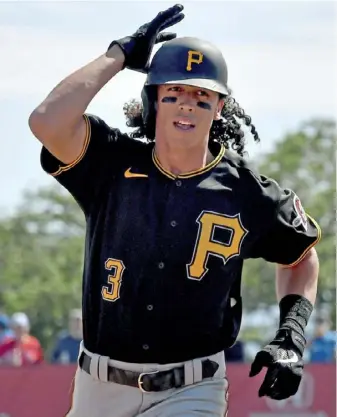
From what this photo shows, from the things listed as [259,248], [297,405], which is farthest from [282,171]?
[259,248]

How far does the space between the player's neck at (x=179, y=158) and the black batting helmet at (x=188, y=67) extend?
27 centimetres

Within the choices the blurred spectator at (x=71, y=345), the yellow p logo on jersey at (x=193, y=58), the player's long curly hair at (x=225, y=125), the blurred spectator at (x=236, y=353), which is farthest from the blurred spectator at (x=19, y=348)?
the yellow p logo on jersey at (x=193, y=58)

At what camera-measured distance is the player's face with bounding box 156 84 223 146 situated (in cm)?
602

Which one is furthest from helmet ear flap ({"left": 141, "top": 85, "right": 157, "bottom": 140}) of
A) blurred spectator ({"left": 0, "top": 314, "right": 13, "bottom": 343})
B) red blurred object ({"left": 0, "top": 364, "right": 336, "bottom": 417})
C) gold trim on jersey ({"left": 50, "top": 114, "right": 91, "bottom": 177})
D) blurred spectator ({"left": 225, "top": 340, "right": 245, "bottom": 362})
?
blurred spectator ({"left": 0, "top": 314, "right": 13, "bottom": 343})

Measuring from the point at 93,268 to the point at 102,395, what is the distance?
58 cm

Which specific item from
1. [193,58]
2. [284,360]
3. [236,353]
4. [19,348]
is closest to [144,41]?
[193,58]

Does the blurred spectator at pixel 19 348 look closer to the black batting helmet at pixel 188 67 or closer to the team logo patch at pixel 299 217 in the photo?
the team logo patch at pixel 299 217

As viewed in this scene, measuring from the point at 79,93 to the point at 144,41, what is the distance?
43 cm

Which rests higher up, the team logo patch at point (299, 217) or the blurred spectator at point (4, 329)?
the team logo patch at point (299, 217)

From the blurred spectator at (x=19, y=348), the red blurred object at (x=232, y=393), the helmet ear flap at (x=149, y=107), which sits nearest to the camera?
the helmet ear flap at (x=149, y=107)

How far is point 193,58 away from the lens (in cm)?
611

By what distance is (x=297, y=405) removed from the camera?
476 inches

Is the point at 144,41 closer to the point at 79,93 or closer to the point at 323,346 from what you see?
the point at 79,93

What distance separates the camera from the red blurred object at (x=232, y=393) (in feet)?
38.3
